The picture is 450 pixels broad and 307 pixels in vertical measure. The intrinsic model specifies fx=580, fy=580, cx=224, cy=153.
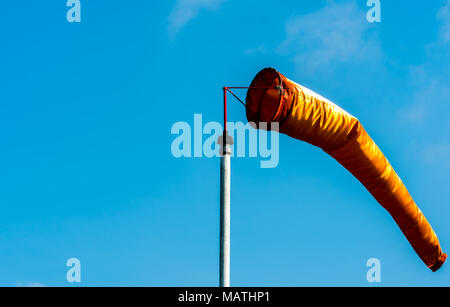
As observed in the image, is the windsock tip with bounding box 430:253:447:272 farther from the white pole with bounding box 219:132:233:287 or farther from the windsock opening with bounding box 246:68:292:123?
the white pole with bounding box 219:132:233:287

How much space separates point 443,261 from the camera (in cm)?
1717

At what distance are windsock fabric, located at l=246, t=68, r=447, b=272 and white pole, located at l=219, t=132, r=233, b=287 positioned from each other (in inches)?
63.2

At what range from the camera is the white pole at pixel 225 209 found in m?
9.52

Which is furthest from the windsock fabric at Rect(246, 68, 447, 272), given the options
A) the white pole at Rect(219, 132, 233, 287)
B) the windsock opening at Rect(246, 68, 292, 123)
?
the white pole at Rect(219, 132, 233, 287)

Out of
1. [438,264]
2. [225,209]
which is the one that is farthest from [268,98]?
[438,264]

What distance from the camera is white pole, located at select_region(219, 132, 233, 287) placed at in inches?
375

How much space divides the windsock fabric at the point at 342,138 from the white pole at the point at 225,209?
1.61m

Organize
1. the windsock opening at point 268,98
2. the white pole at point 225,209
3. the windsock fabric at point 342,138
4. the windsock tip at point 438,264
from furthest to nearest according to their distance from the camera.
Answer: the windsock tip at point 438,264, the windsock fabric at point 342,138, the windsock opening at point 268,98, the white pole at point 225,209

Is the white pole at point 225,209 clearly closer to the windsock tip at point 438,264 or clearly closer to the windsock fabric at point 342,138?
the windsock fabric at point 342,138

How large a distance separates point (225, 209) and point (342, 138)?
171 inches

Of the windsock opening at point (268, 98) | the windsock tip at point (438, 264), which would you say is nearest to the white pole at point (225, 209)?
the windsock opening at point (268, 98)
